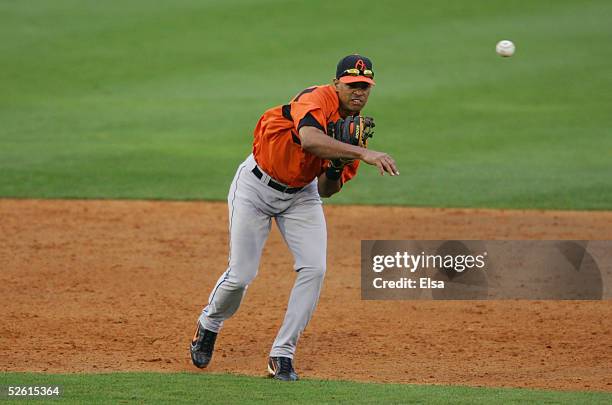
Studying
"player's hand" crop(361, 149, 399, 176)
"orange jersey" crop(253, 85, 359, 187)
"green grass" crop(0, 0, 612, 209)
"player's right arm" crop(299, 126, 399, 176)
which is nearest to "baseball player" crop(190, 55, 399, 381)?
"orange jersey" crop(253, 85, 359, 187)

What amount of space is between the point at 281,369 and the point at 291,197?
1073mm

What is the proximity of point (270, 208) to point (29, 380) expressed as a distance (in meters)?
1.78

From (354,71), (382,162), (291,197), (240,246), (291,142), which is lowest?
(240,246)

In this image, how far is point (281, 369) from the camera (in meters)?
6.36

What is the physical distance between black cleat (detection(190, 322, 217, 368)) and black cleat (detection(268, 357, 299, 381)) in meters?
0.48

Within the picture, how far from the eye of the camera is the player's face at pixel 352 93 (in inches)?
241

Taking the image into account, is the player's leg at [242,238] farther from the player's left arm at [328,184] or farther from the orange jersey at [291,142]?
the player's left arm at [328,184]

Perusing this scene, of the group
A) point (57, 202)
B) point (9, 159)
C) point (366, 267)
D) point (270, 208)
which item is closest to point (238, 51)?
point (9, 159)

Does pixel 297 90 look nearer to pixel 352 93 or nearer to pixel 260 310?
pixel 260 310

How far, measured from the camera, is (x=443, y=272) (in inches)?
374

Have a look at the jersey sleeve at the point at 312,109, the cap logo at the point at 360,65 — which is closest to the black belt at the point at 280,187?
the jersey sleeve at the point at 312,109

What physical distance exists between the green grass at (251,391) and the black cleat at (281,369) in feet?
0.30

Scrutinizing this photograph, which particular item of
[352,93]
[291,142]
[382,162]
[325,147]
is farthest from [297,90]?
[382,162]

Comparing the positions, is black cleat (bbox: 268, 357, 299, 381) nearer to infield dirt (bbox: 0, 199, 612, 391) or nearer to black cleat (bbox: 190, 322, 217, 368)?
infield dirt (bbox: 0, 199, 612, 391)
